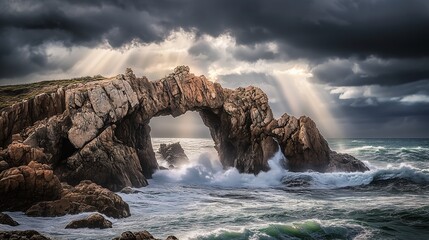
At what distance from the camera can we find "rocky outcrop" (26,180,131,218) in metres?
27.2

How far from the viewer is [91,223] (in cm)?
Answer: 2456

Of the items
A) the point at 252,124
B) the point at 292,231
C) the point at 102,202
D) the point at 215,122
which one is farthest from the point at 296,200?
the point at 215,122

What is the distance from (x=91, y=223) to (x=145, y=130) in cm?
3374

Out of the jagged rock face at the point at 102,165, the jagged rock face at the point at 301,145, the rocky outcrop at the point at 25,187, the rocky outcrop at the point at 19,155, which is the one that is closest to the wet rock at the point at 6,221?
the rocky outcrop at the point at 25,187

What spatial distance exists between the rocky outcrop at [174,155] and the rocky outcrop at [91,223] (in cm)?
4851

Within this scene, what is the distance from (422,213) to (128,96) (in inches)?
1289

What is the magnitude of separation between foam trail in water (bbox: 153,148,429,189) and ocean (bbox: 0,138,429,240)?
119 millimetres

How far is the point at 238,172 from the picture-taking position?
59094 millimetres

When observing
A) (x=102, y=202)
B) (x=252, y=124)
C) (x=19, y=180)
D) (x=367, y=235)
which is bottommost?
(x=367, y=235)

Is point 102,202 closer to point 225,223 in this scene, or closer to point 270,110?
point 225,223

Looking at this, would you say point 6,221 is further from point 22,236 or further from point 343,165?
point 343,165

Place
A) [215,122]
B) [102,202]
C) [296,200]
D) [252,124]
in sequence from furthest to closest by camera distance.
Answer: [215,122] → [252,124] → [296,200] → [102,202]

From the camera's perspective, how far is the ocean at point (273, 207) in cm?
2428

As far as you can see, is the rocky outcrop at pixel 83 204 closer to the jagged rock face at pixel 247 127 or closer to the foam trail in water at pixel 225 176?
the foam trail in water at pixel 225 176
